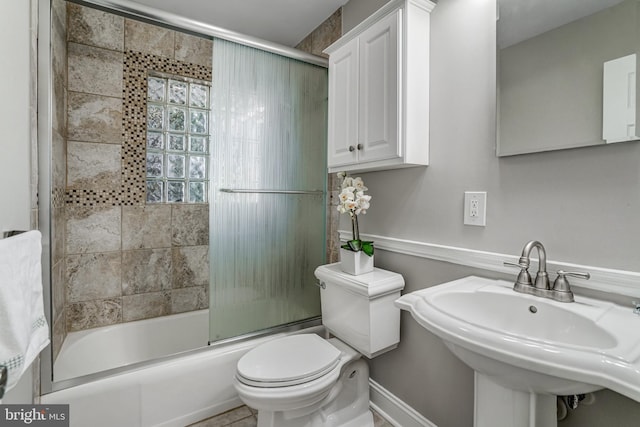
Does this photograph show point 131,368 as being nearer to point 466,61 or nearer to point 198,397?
point 198,397

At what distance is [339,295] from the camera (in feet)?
5.35

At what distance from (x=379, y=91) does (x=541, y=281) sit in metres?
1.09

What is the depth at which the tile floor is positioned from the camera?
Answer: 5.32 feet

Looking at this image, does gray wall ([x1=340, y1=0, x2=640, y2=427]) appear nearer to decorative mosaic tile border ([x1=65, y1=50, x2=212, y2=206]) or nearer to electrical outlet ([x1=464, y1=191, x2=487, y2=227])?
electrical outlet ([x1=464, y1=191, x2=487, y2=227])

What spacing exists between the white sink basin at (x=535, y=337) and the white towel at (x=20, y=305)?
1.04 meters

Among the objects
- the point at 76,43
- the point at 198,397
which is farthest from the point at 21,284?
the point at 76,43

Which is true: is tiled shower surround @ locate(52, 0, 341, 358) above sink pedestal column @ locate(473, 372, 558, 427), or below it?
above

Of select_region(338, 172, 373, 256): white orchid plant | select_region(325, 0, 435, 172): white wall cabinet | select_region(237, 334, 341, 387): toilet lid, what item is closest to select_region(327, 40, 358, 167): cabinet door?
select_region(325, 0, 435, 172): white wall cabinet

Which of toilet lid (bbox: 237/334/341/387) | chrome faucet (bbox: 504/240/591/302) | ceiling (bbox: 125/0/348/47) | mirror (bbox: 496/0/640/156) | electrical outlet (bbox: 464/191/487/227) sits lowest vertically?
toilet lid (bbox: 237/334/341/387)

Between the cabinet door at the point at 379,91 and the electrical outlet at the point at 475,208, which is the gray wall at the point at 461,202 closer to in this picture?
the electrical outlet at the point at 475,208

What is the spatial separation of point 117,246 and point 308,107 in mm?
1724

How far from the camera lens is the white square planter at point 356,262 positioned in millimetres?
1583

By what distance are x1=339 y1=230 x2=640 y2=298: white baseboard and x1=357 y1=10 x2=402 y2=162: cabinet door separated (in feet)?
1.62

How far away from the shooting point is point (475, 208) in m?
1.29
